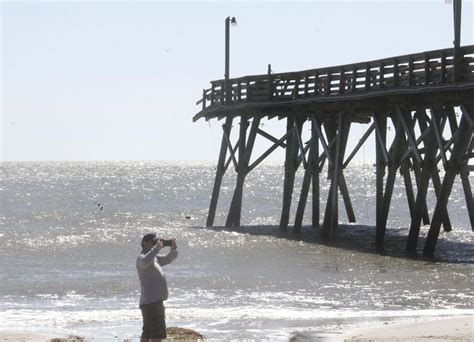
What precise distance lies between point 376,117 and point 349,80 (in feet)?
3.29

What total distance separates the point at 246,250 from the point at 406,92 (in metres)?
5.58

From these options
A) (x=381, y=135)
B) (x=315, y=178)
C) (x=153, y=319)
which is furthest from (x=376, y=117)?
(x=153, y=319)

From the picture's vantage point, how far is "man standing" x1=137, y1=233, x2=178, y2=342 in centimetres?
1012

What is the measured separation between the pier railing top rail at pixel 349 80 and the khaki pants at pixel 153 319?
1033 centimetres

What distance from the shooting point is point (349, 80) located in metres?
23.7

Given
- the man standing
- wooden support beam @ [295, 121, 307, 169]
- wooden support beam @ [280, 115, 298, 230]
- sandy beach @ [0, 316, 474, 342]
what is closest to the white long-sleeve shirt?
the man standing

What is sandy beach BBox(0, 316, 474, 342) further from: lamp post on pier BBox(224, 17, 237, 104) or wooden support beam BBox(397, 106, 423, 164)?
lamp post on pier BBox(224, 17, 237, 104)

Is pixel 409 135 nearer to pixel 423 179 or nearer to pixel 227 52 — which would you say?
pixel 423 179

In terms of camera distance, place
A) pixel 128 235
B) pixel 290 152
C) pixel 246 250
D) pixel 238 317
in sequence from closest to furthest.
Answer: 1. pixel 238 317
2. pixel 246 250
3. pixel 290 152
4. pixel 128 235

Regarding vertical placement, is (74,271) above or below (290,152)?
below

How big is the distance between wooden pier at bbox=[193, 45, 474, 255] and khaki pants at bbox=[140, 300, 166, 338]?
10.2 meters

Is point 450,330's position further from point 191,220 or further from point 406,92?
point 191,220

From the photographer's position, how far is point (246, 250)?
974 inches

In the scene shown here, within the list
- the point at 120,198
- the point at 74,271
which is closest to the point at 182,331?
the point at 74,271
